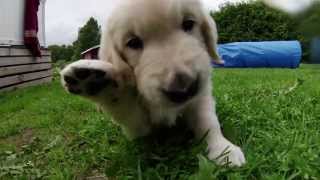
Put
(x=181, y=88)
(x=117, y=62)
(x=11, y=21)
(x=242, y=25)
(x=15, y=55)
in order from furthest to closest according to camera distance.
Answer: (x=242, y=25), (x=11, y=21), (x=15, y=55), (x=117, y=62), (x=181, y=88)

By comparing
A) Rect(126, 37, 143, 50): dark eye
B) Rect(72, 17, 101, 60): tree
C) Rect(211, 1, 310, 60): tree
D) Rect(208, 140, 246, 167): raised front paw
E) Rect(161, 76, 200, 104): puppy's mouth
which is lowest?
Rect(208, 140, 246, 167): raised front paw

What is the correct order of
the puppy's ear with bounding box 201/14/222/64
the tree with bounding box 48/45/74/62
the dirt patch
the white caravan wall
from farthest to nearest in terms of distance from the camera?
the tree with bounding box 48/45/74/62 < the white caravan wall < the dirt patch < the puppy's ear with bounding box 201/14/222/64

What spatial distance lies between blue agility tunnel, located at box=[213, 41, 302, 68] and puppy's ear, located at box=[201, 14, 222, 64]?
429 inches

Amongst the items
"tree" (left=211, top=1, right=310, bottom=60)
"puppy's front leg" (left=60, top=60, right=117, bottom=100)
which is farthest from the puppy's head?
"tree" (left=211, top=1, right=310, bottom=60)

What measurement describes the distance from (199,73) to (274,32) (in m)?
13.8

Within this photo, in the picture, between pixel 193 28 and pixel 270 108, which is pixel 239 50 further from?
pixel 193 28

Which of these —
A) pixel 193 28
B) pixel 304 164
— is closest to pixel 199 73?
pixel 193 28

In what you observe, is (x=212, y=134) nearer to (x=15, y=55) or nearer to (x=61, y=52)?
(x=15, y=55)

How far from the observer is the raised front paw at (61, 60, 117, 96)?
187 centimetres

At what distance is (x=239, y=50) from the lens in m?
13.8

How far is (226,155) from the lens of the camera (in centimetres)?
190

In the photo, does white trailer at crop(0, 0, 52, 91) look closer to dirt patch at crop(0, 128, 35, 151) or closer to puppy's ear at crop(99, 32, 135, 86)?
dirt patch at crop(0, 128, 35, 151)

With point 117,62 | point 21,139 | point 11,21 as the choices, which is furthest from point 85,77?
point 11,21

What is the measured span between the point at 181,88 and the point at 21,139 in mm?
1860
